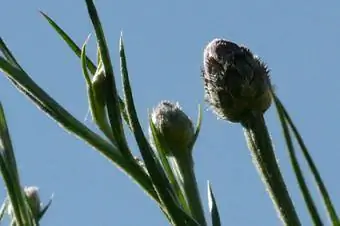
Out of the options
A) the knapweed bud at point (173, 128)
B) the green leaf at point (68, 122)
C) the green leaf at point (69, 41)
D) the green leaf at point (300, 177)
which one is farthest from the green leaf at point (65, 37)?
the green leaf at point (300, 177)

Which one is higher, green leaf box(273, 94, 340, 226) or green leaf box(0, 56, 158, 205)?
green leaf box(0, 56, 158, 205)

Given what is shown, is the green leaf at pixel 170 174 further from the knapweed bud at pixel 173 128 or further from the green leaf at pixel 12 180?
→ the green leaf at pixel 12 180

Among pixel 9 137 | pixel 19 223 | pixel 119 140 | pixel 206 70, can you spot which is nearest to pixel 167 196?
pixel 119 140

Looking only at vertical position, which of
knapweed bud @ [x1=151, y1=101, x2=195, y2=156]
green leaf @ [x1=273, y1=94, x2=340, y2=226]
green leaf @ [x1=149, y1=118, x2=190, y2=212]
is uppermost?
knapweed bud @ [x1=151, y1=101, x2=195, y2=156]

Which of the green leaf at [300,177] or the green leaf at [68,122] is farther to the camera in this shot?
the green leaf at [68,122]

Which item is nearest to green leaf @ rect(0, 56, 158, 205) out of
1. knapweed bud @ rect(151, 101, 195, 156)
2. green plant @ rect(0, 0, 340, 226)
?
green plant @ rect(0, 0, 340, 226)

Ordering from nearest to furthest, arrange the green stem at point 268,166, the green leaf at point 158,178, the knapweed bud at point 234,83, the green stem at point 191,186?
1. the green leaf at point 158,178
2. the green stem at point 268,166
3. the green stem at point 191,186
4. the knapweed bud at point 234,83

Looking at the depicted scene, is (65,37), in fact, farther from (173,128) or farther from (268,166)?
(268,166)

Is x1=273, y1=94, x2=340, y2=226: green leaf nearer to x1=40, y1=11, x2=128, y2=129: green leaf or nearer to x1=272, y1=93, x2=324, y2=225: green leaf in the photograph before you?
x1=272, y1=93, x2=324, y2=225: green leaf
